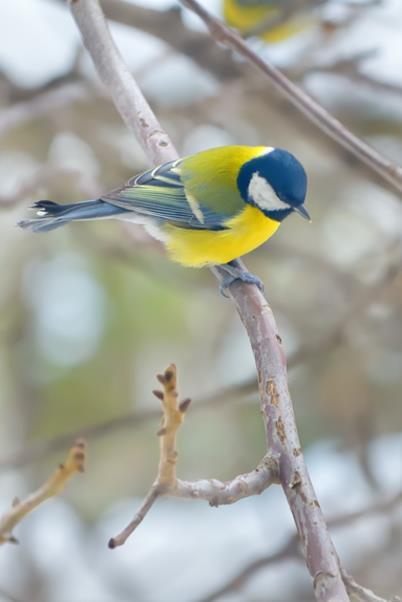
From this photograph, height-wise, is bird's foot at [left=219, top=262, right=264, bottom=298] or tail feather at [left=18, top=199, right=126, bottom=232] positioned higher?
tail feather at [left=18, top=199, right=126, bottom=232]

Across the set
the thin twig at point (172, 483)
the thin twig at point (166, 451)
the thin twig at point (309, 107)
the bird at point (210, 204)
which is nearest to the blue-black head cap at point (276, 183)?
the bird at point (210, 204)

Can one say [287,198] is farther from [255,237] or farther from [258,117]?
[258,117]

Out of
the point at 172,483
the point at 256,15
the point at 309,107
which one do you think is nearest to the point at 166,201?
the point at 309,107

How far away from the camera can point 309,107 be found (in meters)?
1.28

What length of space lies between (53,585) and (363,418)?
91 centimetres

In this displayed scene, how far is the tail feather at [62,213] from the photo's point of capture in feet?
5.31

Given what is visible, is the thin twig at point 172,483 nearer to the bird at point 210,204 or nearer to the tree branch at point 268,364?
the tree branch at point 268,364

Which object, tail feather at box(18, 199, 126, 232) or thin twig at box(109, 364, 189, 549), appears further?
tail feather at box(18, 199, 126, 232)

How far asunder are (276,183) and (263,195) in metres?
0.08

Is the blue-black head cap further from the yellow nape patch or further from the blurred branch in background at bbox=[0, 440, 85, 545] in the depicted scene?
the blurred branch in background at bbox=[0, 440, 85, 545]

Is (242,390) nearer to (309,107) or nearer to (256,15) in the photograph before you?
(309,107)

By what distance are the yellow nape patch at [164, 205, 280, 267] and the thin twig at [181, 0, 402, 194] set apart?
0.45m

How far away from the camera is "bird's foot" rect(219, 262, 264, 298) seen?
143 cm

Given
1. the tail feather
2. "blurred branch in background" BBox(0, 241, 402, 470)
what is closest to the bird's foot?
the tail feather
